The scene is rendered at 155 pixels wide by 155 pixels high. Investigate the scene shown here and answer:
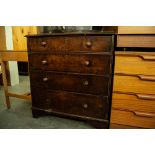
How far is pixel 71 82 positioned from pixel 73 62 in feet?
0.61

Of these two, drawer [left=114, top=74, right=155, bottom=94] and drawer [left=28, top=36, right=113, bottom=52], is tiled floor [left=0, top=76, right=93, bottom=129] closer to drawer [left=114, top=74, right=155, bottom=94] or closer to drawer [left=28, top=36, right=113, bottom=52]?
drawer [left=114, top=74, right=155, bottom=94]

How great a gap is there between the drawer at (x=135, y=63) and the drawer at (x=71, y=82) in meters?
0.16

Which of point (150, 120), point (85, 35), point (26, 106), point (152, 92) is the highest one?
point (85, 35)

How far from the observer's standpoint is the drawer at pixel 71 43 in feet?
3.60

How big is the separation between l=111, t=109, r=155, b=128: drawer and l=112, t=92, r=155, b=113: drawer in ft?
0.12

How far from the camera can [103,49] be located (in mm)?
1110

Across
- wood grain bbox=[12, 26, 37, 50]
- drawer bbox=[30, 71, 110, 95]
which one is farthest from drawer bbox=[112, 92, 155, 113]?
wood grain bbox=[12, 26, 37, 50]

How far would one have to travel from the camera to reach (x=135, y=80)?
3.65 ft

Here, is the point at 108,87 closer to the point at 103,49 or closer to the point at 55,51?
the point at 103,49

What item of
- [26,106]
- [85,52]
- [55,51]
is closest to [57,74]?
[55,51]

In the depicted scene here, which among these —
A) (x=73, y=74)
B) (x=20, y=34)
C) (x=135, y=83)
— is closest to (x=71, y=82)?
(x=73, y=74)

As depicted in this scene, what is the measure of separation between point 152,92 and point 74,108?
2.22ft

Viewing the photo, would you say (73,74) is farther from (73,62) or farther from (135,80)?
(135,80)

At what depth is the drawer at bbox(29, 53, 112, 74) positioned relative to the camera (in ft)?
3.75
